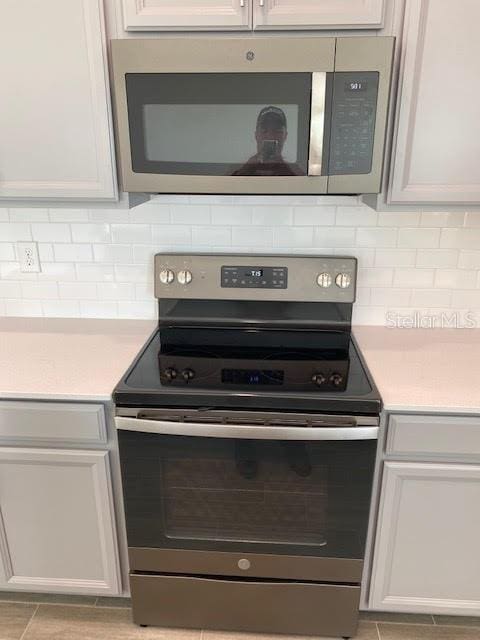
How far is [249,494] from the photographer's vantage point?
150cm

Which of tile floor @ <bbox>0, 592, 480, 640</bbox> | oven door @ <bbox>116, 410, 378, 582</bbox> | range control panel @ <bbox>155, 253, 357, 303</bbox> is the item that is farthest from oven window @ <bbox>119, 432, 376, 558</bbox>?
range control panel @ <bbox>155, 253, 357, 303</bbox>

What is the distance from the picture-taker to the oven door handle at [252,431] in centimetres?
138

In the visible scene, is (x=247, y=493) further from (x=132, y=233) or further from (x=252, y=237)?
(x=132, y=233)

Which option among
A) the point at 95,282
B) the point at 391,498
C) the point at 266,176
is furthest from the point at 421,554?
the point at 95,282

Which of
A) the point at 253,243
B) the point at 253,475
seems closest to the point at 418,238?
the point at 253,243

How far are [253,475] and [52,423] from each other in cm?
61

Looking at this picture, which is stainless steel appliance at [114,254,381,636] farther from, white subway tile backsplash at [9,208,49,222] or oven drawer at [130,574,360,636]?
white subway tile backsplash at [9,208,49,222]

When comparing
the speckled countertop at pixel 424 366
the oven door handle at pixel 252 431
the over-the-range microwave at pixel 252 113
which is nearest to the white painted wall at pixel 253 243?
the speckled countertop at pixel 424 366

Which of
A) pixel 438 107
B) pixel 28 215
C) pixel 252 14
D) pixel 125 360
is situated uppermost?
pixel 252 14

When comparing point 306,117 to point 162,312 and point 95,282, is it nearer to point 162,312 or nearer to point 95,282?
point 162,312

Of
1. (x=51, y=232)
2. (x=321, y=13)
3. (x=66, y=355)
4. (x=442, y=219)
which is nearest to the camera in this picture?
(x=321, y=13)

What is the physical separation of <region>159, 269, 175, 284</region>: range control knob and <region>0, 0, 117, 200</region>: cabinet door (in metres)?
0.37

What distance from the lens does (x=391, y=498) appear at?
58.7 inches

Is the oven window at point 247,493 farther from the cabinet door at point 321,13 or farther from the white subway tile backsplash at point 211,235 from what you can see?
the cabinet door at point 321,13
